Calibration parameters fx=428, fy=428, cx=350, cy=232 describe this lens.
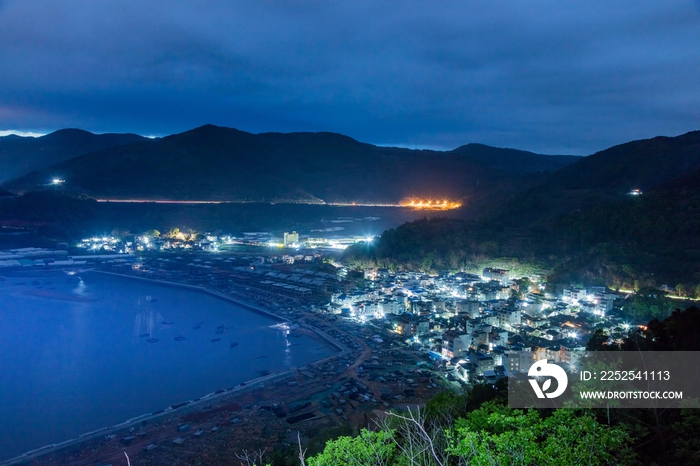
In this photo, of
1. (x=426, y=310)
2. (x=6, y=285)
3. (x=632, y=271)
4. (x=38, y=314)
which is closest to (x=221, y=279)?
(x=38, y=314)

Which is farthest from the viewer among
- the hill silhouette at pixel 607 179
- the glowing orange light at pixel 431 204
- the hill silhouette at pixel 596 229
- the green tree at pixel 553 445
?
the glowing orange light at pixel 431 204

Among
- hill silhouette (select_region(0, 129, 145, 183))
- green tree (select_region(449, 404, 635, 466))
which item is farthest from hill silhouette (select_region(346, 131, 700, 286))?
hill silhouette (select_region(0, 129, 145, 183))

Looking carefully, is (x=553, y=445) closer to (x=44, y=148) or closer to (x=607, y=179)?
(x=607, y=179)

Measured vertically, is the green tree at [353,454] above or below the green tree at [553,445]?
below

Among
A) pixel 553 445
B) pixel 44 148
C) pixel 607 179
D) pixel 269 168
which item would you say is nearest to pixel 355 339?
pixel 553 445
